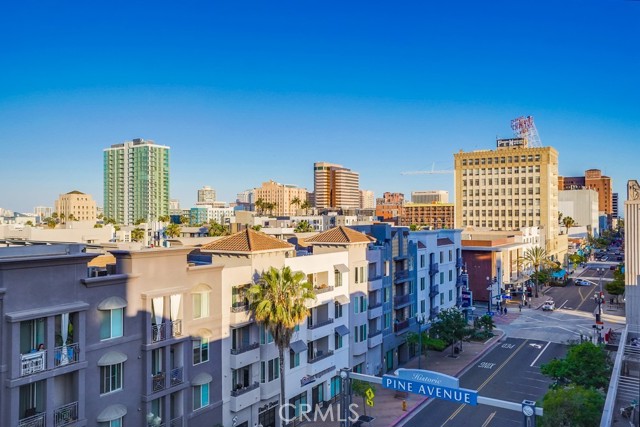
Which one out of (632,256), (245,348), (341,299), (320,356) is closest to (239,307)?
(245,348)

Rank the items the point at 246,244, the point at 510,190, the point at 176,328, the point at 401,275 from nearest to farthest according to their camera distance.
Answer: the point at 176,328
the point at 246,244
the point at 401,275
the point at 510,190

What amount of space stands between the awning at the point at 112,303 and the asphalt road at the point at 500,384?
2450cm

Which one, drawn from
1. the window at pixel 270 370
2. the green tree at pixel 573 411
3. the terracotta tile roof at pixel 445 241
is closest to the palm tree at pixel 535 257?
the terracotta tile roof at pixel 445 241

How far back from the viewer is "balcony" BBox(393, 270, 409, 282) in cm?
5506

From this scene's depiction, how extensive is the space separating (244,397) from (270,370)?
3.21m

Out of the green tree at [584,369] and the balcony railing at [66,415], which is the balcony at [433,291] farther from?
the balcony railing at [66,415]

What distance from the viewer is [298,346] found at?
39.3 m

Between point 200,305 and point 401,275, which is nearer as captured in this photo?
point 200,305

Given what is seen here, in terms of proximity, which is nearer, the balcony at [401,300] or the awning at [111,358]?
the awning at [111,358]

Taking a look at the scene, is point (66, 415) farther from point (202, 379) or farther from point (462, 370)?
point (462, 370)

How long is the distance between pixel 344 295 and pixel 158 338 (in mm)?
20468

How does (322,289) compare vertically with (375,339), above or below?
above

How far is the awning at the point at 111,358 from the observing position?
87.0 ft

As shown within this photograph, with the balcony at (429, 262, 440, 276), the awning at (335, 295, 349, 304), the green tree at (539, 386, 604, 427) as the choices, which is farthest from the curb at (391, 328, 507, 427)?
the green tree at (539, 386, 604, 427)
